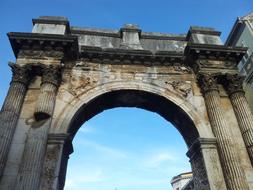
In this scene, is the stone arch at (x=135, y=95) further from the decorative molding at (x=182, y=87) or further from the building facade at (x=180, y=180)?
the building facade at (x=180, y=180)

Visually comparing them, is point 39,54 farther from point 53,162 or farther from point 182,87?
point 182,87

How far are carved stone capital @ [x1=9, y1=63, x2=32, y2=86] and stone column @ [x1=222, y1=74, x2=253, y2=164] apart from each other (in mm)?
6792

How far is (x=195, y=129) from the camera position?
8.51 metres

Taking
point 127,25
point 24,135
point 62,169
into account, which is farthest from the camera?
point 127,25

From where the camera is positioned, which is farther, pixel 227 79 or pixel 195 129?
pixel 227 79

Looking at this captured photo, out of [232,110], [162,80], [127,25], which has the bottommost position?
[232,110]

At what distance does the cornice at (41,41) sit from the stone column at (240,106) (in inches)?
221

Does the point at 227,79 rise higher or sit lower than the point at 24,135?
higher

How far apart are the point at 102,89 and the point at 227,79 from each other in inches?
175

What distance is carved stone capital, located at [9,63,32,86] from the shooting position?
825 centimetres

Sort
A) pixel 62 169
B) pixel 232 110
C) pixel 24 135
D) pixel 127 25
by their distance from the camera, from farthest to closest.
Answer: pixel 127 25
pixel 232 110
pixel 62 169
pixel 24 135

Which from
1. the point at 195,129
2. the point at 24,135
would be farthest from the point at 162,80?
the point at 24,135

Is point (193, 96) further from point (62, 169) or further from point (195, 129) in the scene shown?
point (62, 169)

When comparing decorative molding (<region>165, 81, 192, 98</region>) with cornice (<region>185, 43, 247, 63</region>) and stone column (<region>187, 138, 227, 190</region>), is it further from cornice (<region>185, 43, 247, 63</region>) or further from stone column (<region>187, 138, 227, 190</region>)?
stone column (<region>187, 138, 227, 190</region>)
